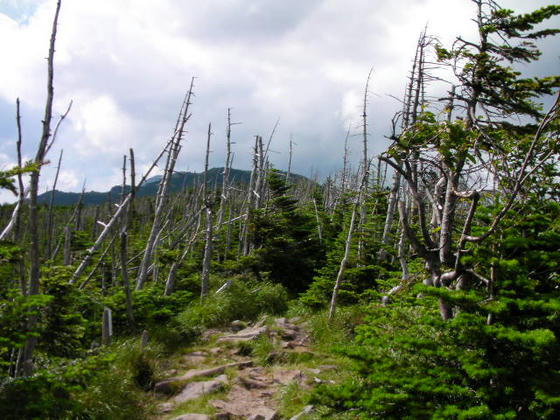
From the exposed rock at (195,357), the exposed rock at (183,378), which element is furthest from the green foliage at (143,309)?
the exposed rock at (183,378)

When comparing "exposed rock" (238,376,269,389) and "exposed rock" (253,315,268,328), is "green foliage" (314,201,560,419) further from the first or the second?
"exposed rock" (253,315,268,328)

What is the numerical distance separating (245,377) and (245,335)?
1.90 m

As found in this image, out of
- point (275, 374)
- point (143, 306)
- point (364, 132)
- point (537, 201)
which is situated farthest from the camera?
point (364, 132)

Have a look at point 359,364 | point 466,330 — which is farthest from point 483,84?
point 359,364

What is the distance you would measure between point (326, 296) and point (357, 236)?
6.49 feet

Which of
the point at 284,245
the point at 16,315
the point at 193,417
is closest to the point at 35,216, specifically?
the point at 16,315

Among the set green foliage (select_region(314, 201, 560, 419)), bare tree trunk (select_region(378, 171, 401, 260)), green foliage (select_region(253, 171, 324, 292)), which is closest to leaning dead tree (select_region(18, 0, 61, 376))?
green foliage (select_region(314, 201, 560, 419))

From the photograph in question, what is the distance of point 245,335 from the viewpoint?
29.5 feet

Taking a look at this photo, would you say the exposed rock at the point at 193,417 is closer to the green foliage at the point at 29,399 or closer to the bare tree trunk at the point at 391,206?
the green foliage at the point at 29,399

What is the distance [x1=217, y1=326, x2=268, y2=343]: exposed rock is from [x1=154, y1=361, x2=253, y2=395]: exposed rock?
3.42ft

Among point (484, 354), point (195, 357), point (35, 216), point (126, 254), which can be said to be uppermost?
point (35, 216)

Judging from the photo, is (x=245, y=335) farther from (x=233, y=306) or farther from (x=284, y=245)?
(x=284, y=245)

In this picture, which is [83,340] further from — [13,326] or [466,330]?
[466,330]

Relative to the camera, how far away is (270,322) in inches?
391
